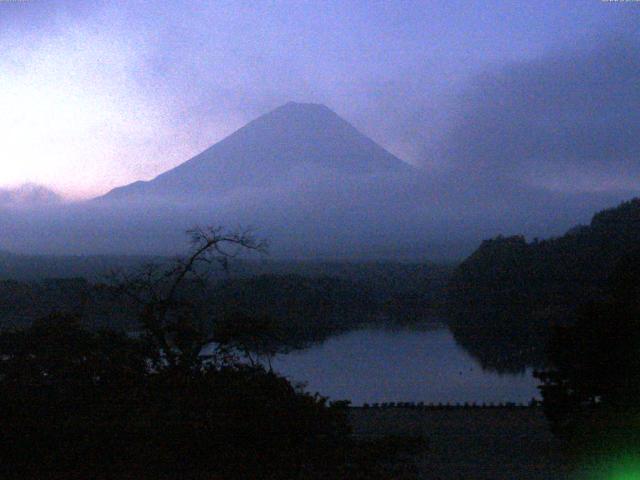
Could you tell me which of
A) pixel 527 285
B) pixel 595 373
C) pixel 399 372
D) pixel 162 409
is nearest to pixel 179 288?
pixel 162 409

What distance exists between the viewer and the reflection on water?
9.36m

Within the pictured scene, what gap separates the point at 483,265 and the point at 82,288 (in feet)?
41.7

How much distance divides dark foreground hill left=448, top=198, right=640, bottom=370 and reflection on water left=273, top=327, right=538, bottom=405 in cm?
49

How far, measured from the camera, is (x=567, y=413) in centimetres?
625

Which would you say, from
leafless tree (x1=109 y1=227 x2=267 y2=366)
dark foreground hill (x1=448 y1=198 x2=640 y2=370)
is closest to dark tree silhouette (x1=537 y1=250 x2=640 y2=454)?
leafless tree (x1=109 y1=227 x2=267 y2=366)

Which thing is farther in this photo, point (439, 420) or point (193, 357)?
point (439, 420)

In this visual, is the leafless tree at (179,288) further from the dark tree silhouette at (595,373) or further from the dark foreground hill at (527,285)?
the dark foreground hill at (527,285)

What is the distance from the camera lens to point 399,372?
10.6 meters

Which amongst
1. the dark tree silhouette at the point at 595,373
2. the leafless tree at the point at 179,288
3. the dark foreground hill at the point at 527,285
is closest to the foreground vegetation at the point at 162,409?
the leafless tree at the point at 179,288

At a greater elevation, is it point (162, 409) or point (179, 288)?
point (179, 288)

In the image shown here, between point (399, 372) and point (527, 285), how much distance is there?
7.15 metres

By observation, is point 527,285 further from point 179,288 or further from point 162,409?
point 162,409

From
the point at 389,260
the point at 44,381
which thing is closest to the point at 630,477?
the point at 44,381

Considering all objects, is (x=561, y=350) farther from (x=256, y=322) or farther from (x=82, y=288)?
(x=82, y=288)
